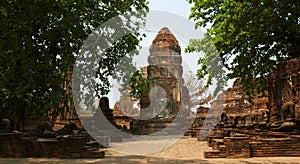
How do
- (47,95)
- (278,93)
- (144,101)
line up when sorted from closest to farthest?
(47,95) → (278,93) → (144,101)

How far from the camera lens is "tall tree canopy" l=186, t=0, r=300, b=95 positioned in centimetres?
855

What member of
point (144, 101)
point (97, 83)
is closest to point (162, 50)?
point (144, 101)

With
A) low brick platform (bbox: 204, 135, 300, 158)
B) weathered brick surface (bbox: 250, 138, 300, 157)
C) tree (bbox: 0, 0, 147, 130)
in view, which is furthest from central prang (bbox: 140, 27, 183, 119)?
weathered brick surface (bbox: 250, 138, 300, 157)

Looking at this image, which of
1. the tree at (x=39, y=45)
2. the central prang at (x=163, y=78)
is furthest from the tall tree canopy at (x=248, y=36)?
the central prang at (x=163, y=78)

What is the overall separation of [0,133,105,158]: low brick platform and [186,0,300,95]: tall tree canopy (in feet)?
18.2

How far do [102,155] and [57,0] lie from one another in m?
5.16

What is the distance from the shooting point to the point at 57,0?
9734 mm

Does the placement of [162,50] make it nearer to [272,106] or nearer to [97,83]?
[272,106]

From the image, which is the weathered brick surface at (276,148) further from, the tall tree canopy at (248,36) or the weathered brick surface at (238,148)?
the tall tree canopy at (248,36)

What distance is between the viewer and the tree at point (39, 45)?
30.8ft

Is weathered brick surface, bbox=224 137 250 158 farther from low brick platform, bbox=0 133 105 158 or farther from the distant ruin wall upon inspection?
the distant ruin wall

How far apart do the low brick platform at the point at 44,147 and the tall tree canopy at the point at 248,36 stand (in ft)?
18.2

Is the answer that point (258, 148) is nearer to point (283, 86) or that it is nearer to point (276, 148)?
point (276, 148)

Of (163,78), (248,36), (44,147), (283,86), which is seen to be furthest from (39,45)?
(163,78)
